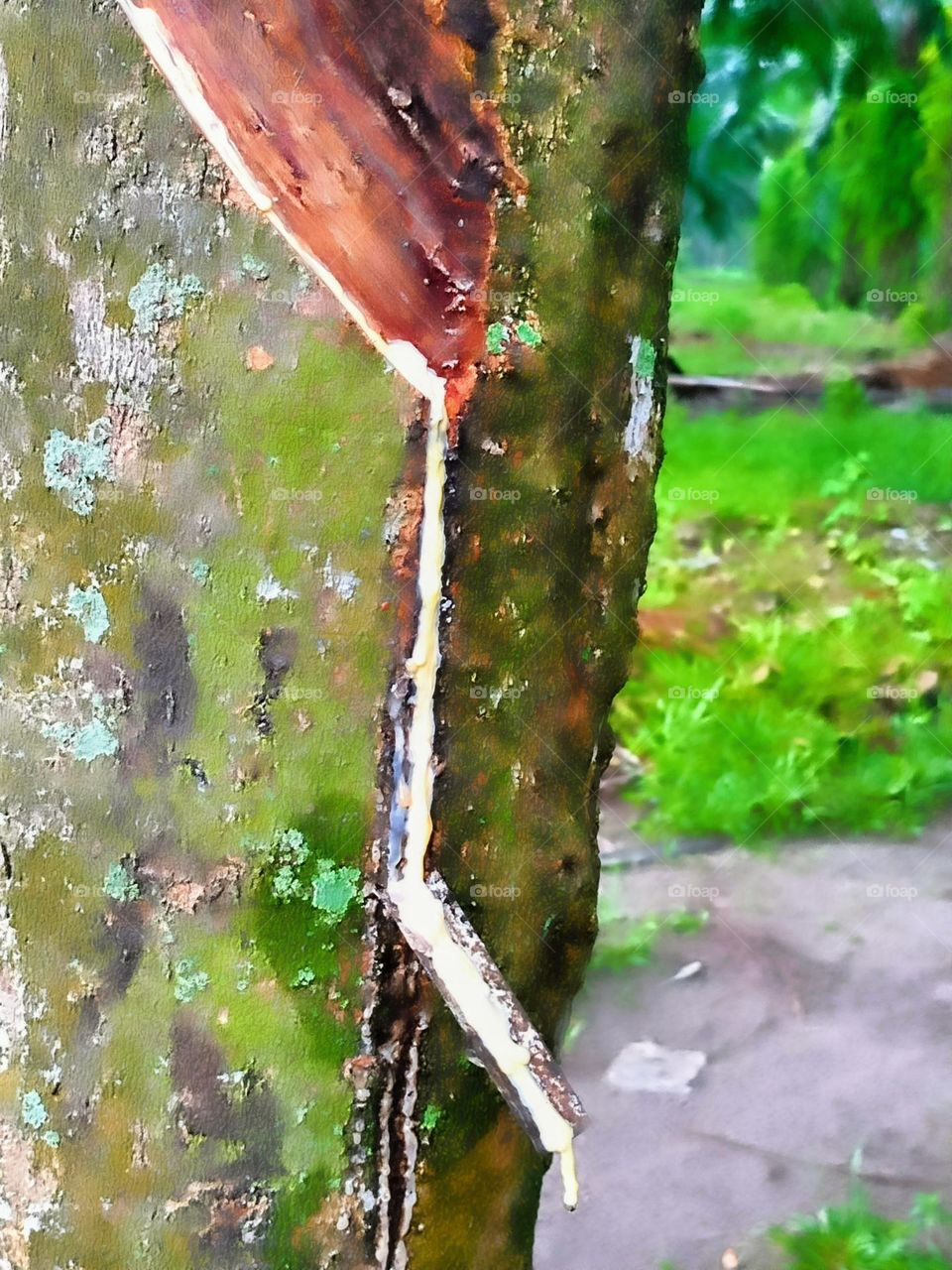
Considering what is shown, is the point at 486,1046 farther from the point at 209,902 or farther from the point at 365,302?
the point at 365,302

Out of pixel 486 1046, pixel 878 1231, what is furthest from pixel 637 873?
pixel 486 1046

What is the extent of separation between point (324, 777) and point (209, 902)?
59mm

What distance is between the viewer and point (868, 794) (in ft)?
6.60

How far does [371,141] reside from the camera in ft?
1.11

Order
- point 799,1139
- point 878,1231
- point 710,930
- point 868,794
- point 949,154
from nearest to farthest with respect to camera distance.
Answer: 1. point 878,1231
2. point 799,1139
3. point 949,154
4. point 710,930
5. point 868,794
